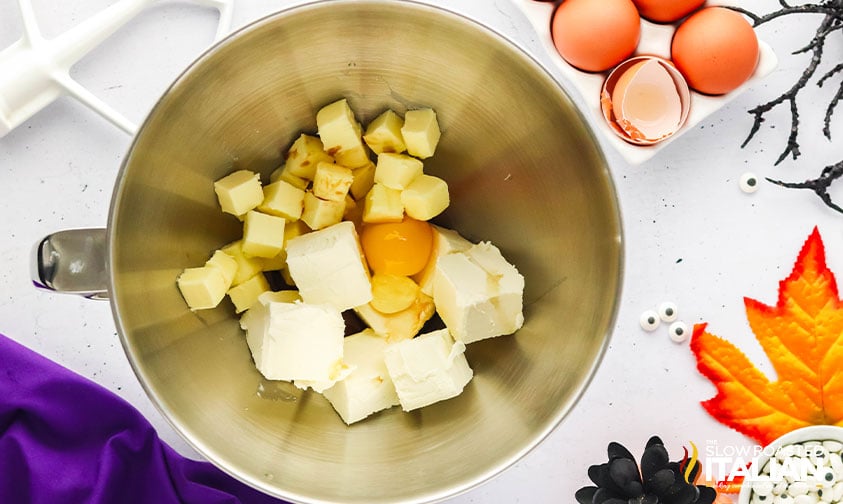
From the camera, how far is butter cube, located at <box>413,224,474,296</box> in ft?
2.83

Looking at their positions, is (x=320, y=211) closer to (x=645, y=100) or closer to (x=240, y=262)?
(x=240, y=262)

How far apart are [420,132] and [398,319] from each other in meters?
0.21

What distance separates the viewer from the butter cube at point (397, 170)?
829 millimetres

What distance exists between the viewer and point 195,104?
74 cm

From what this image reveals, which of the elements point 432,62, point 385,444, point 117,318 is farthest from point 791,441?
point 117,318

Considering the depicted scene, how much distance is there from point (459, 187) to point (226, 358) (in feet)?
1.02

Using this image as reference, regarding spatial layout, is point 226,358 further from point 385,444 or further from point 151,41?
point 151,41

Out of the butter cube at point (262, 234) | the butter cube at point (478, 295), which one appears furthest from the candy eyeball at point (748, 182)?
the butter cube at point (262, 234)

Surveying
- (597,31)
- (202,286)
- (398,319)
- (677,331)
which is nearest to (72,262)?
(202,286)

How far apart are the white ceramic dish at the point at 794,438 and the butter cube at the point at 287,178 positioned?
62cm

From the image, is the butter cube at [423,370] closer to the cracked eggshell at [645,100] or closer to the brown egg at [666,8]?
the cracked eggshell at [645,100]

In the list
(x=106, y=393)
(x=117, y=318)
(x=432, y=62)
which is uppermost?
(x=432, y=62)

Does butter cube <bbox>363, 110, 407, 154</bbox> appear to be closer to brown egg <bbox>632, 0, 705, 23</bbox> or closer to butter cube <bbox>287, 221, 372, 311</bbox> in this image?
butter cube <bbox>287, 221, 372, 311</bbox>

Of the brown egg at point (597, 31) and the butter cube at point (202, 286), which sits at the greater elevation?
the brown egg at point (597, 31)
